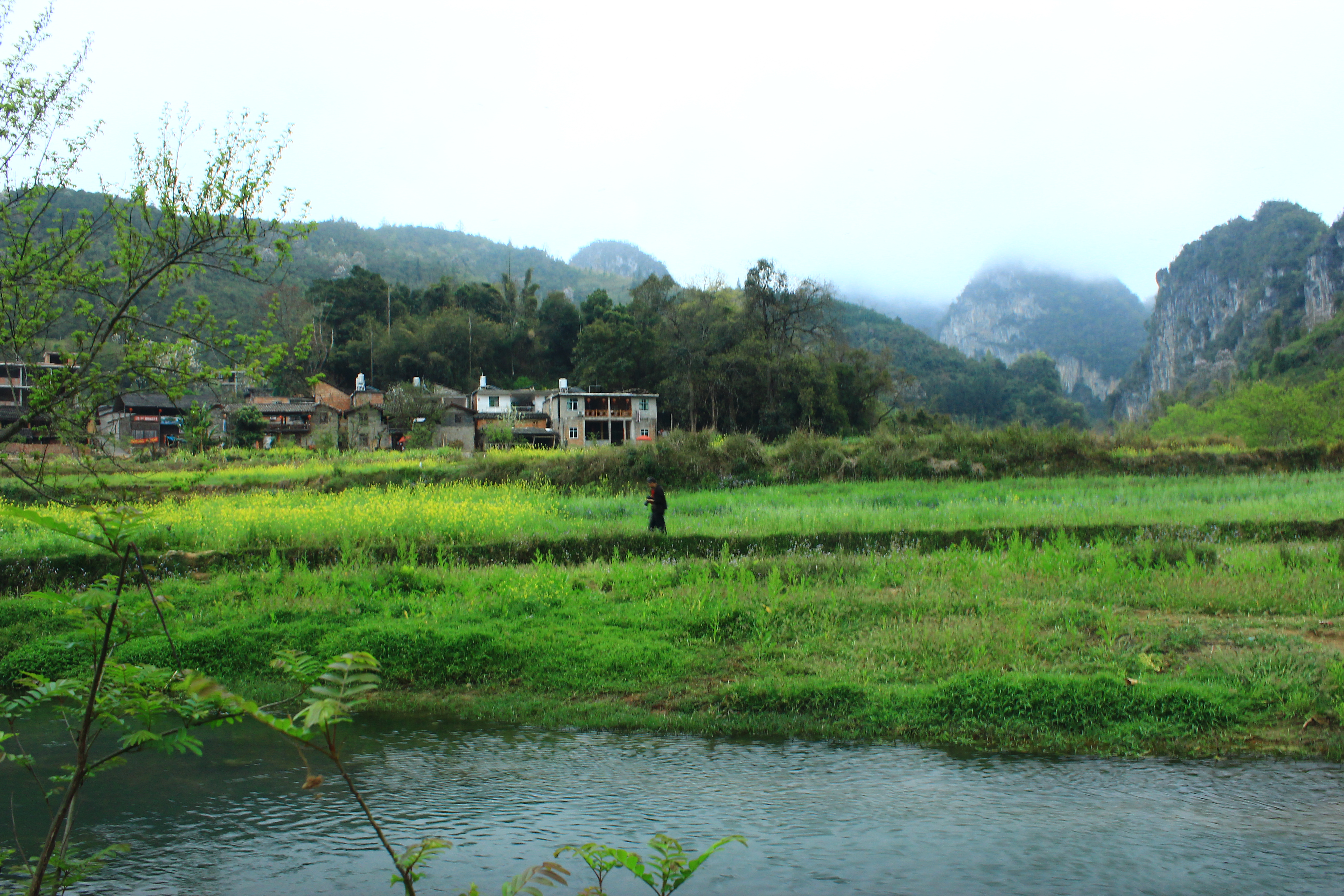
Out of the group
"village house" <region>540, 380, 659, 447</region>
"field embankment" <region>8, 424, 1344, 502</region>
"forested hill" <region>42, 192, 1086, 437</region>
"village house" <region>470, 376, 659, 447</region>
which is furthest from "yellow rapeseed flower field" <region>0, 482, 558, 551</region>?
"village house" <region>540, 380, 659, 447</region>

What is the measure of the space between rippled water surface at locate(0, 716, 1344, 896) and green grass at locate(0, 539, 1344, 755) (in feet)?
1.90

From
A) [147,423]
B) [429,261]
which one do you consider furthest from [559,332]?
[429,261]

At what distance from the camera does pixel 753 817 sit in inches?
243

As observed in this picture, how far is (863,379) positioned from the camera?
204 ft

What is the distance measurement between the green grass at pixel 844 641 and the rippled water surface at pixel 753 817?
580 millimetres

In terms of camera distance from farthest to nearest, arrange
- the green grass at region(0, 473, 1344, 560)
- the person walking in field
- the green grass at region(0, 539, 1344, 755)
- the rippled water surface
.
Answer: the person walking in field, the green grass at region(0, 473, 1344, 560), the green grass at region(0, 539, 1344, 755), the rippled water surface

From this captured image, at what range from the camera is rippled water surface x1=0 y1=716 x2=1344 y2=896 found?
5355 millimetres

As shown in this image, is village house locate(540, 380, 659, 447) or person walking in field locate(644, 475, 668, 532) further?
village house locate(540, 380, 659, 447)

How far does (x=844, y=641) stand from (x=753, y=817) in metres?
4.02

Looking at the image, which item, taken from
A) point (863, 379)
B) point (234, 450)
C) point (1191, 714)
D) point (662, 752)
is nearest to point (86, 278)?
point (662, 752)

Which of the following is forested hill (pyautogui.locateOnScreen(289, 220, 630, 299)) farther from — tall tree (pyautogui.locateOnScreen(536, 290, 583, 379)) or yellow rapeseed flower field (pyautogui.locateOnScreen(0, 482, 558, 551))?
yellow rapeseed flower field (pyautogui.locateOnScreen(0, 482, 558, 551))

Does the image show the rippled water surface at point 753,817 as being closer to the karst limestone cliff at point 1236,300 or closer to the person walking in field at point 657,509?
the person walking in field at point 657,509

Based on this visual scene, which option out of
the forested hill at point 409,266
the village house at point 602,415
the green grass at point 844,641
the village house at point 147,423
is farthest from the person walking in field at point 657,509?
the forested hill at point 409,266

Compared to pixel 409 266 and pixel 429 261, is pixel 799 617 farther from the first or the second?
pixel 429 261
